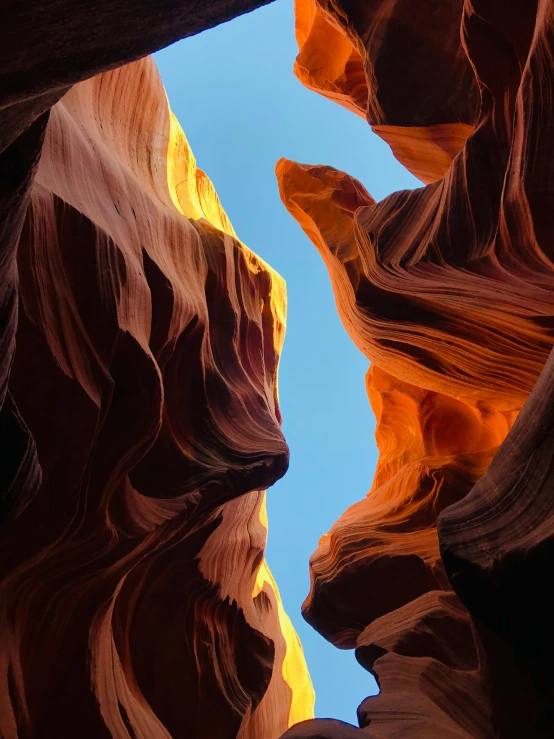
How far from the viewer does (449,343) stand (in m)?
6.04

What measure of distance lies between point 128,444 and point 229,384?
5.93 ft

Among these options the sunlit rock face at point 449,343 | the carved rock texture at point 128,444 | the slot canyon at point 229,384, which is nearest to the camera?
the slot canyon at point 229,384

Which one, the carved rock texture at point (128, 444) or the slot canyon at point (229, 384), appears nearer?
the slot canyon at point (229, 384)

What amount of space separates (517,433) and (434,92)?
4864 mm

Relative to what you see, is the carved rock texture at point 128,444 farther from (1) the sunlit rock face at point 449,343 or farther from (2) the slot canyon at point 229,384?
(1) the sunlit rock face at point 449,343

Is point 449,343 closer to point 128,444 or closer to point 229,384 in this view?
point 229,384

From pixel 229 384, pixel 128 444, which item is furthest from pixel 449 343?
pixel 128 444

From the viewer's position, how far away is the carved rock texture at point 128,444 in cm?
384

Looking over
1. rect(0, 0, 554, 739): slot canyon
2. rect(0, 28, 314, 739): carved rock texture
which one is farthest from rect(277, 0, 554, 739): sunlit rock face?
rect(0, 28, 314, 739): carved rock texture

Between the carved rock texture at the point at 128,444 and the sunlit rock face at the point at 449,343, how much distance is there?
4.87 feet

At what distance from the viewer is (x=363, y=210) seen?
246 inches

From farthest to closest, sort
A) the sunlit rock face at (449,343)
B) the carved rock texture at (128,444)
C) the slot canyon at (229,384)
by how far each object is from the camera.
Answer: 1. the carved rock texture at (128,444)
2. the sunlit rock face at (449,343)
3. the slot canyon at (229,384)

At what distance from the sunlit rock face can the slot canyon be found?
22mm

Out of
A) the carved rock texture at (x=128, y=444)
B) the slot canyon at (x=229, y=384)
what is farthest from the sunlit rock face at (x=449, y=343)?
the carved rock texture at (x=128, y=444)
